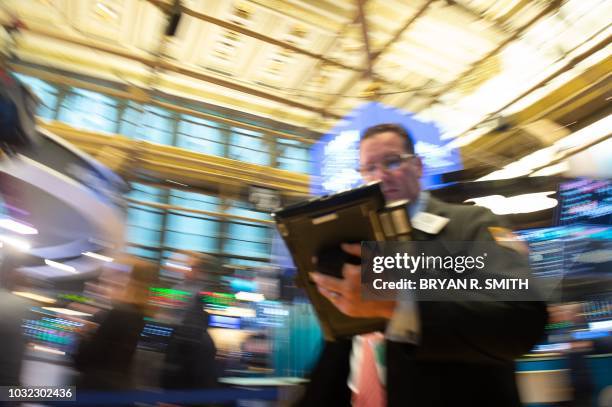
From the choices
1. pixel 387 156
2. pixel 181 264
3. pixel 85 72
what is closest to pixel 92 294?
pixel 181 264

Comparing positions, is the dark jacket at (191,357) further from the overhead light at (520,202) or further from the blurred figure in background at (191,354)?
the overhead light at (520,202)

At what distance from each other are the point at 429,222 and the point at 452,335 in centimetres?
23

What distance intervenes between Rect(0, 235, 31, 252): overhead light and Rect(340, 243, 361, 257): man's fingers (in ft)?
5.43

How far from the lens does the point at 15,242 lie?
1.87m

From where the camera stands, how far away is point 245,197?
17.3 ft

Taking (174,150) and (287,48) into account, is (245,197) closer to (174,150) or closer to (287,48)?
(174,150)

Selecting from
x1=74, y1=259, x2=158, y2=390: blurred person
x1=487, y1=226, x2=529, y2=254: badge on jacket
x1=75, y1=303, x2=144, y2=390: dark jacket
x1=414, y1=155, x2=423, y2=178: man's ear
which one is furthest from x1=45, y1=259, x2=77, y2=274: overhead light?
x1=487, y1=226, x2=529, y2=254: badge on jacket

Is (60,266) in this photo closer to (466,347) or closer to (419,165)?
(419,165)

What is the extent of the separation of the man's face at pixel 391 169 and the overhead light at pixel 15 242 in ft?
5.19

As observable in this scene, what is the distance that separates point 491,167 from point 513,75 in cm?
112

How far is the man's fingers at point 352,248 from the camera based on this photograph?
72 centimetres

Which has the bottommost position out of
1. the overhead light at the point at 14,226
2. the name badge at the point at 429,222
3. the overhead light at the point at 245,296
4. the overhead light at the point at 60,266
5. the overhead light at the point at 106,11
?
the name badge at the point at 429,222

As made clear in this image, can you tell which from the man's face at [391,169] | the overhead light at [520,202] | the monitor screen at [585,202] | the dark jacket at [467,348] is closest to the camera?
the dark jacket at [467,348]

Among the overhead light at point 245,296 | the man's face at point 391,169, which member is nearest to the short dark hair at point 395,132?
the man's face at point 391,169
